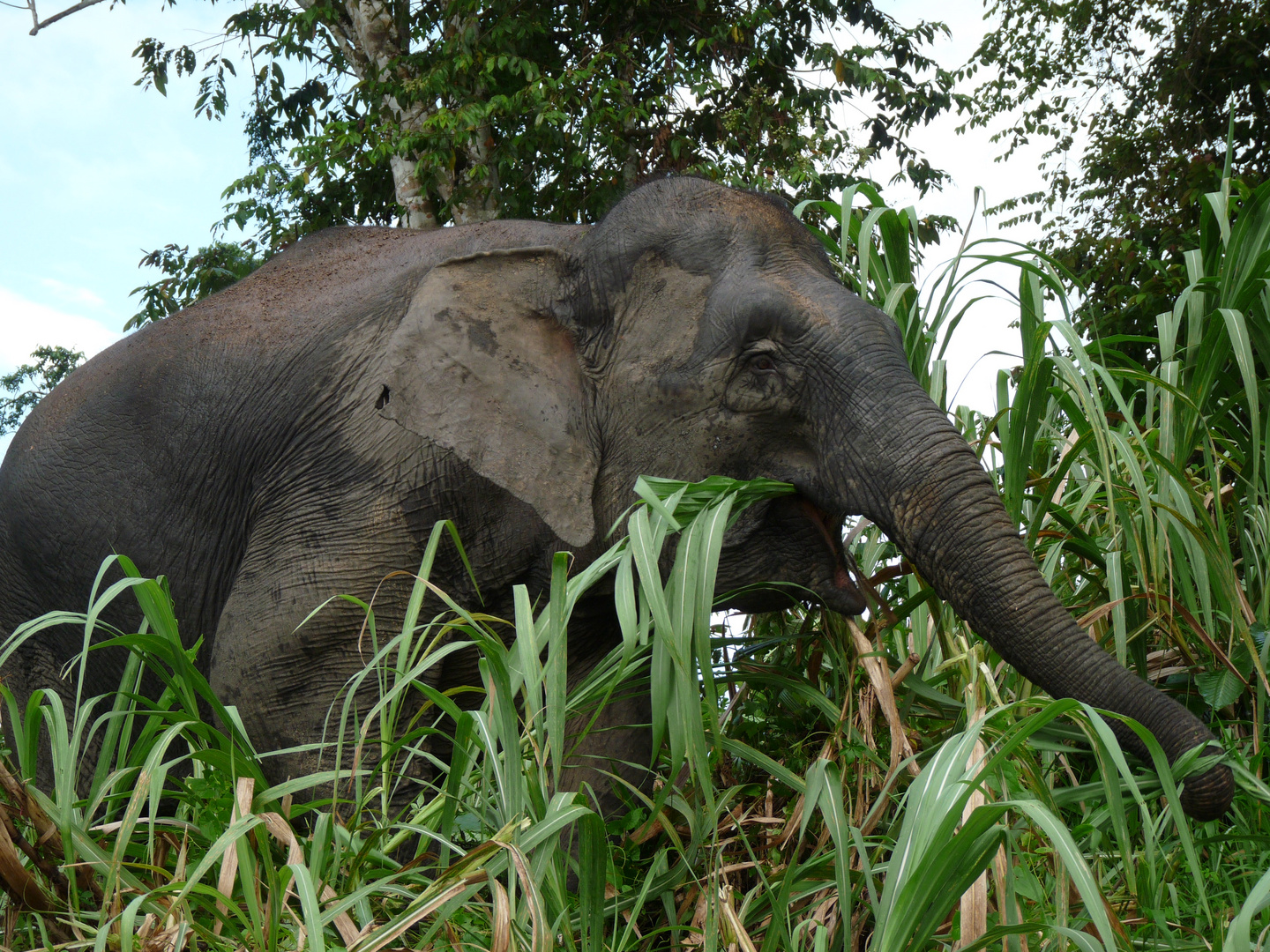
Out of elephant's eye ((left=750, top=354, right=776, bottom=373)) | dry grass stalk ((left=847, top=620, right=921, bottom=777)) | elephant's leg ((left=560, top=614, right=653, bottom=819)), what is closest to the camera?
dry grass stalk ((left=847, top=620, right=921, bottom=777))

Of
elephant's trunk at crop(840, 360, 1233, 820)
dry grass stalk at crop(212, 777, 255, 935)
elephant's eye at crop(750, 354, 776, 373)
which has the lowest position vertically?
dry grass stalk at crop(212, 777, 255, 935)

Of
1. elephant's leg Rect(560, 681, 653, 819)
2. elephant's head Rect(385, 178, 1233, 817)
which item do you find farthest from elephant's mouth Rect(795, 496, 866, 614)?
elephant's leg Rect(560, 681, 653, 819)

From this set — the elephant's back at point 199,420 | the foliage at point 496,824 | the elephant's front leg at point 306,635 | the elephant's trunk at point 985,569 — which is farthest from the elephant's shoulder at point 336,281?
the foliage at point 496,824

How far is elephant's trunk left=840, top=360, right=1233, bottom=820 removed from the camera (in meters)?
2.09

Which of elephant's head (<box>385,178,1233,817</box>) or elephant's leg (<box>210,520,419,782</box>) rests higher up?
elephant's head (<box>385,178,1233,817</box>)

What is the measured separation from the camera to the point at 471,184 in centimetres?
644

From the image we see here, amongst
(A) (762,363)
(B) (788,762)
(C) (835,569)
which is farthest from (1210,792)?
(A) (762,363)

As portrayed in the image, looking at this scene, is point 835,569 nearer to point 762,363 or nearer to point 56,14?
point 762,363

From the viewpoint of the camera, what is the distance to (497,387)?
8.91ft

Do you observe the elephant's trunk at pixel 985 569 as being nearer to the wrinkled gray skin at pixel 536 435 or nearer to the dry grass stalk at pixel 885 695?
the wrinkled gray skin at pixel 536 435

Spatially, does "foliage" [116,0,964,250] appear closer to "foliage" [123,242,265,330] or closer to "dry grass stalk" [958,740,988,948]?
"foliage" [123,242,265,330]

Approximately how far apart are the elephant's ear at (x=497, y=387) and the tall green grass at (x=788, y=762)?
283mm

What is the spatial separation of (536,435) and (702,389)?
36 centimetres

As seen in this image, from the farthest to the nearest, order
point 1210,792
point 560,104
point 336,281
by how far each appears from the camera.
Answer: point 560,104 < point 336,281 < point 1210,792
